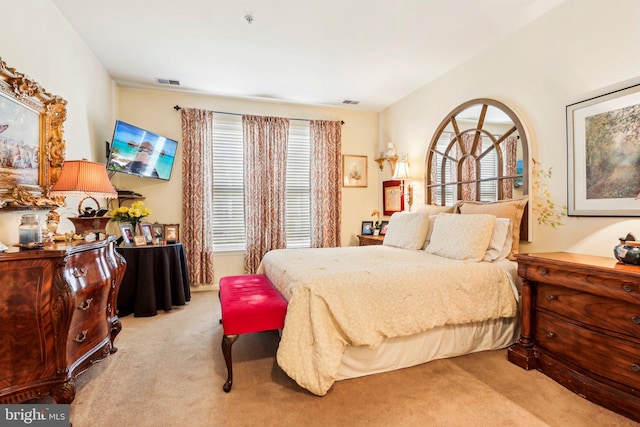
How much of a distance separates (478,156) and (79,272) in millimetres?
3664

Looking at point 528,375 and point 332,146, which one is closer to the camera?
point 528,375

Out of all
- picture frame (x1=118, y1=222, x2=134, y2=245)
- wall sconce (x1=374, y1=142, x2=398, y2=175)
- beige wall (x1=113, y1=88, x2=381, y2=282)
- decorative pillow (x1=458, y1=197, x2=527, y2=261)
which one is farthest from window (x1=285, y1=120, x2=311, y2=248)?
decorative pillow (x1=458, y1=197, x2=527, y2=261)

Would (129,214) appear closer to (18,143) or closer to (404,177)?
(18,143)

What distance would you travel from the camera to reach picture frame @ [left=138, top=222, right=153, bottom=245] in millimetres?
3779

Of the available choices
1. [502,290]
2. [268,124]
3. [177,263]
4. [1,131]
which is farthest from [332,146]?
[1,131]

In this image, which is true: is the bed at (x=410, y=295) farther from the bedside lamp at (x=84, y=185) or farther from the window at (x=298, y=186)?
the window at (x=298, y=186)

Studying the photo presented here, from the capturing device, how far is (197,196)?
14.5 feet

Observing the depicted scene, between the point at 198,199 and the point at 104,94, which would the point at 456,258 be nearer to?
the point at 198,199

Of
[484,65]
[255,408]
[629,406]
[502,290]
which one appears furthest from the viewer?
[484,65]

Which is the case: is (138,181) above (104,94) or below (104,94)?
below

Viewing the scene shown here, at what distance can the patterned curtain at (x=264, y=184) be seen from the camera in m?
4.65

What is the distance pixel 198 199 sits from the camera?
4.42 m

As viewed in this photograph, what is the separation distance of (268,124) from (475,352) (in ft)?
12.9

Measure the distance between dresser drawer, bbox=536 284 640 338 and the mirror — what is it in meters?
1.09
